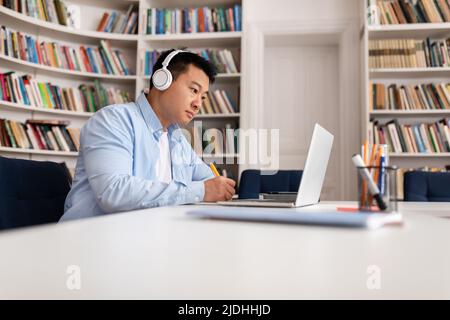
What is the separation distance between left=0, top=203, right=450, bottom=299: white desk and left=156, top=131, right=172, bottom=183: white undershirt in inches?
40.0

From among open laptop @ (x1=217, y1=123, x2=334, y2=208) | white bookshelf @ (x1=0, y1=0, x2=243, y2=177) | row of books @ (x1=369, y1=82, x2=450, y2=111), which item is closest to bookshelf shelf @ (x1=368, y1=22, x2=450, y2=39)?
row of books @ (x1=369, y1=82, x2=450, y2=111)

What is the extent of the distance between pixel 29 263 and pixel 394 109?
11.2ft

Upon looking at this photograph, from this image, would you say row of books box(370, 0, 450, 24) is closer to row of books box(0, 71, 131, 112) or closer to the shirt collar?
row of books box(0, 71, 131, 112)

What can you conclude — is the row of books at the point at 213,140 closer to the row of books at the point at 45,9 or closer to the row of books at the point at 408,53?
the row of books at the point at 408,53

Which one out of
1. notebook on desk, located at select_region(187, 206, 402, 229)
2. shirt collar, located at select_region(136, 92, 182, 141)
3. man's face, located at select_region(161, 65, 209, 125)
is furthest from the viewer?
man's face, located at select_region(161, 65, 209, 125)

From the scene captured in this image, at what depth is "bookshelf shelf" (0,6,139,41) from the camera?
10.6ft

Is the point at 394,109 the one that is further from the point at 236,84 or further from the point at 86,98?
the point at 86,98

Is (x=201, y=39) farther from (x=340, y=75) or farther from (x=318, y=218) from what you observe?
(x=318, y=218)

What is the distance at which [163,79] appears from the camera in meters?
1.61

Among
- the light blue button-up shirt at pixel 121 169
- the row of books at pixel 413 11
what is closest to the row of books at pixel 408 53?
the row of books at pixel 413 11

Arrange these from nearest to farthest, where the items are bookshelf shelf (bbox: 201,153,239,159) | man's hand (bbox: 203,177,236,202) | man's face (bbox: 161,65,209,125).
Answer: man's hand (bbox: 203,177,236,202)
man's face (bbox: 161,65,209,125)
bookshelf shelf (bbox: 201,153,239,159)

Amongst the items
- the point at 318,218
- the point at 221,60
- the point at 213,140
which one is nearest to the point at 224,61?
the point at 221,60
